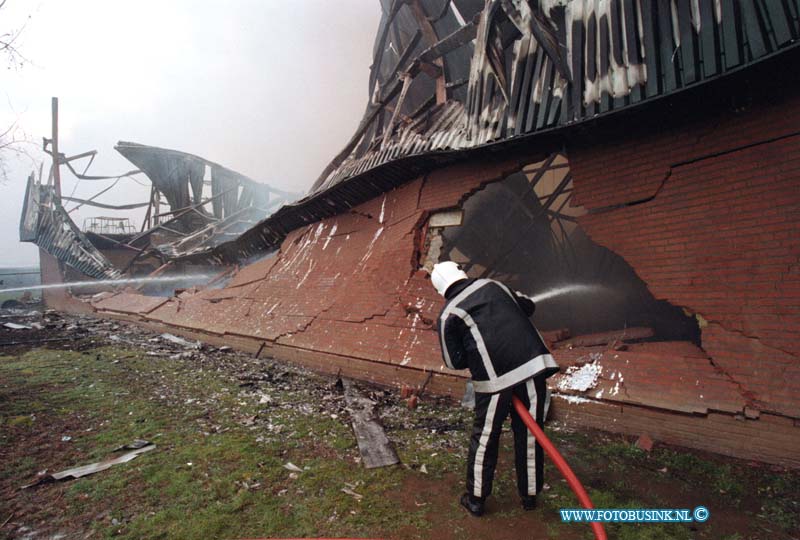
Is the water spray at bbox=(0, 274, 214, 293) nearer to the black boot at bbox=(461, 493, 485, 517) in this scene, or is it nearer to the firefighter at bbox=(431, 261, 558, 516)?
the firefighter at bbox=(431, 261, 558, 516)

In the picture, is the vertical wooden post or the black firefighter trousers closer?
the black firefighter trousers

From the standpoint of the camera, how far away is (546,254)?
340 inches

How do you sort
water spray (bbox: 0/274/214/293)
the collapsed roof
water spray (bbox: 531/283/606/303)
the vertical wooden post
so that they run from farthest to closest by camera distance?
1. the vertical wooden post
2. the collapsed roof
3. water spray (bbox: 0/274/214/293)
4. water spray (bbox: 531/283/606/303)

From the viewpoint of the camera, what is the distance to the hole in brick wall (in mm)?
6949

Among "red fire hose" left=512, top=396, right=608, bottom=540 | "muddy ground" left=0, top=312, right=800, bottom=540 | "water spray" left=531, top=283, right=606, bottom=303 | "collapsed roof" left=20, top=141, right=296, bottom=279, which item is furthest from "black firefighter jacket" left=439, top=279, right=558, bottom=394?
"collapsed roof" left=20, top=141, right=296, bottom=279

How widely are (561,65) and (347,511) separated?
455 cm

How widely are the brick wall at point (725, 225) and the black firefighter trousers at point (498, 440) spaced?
1.87 m

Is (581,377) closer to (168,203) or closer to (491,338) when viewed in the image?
Result: (491,338)

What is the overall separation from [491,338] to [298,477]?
1853mm

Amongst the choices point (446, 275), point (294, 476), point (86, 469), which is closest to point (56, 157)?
point (86, 469)

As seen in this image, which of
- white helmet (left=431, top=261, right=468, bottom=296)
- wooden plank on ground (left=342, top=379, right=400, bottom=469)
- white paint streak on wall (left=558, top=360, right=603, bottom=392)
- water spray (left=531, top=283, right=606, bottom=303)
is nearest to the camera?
white helmet (left=431, top=261, right=468, bottom=296)

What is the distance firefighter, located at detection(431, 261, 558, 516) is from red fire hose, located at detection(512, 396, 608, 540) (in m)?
0.09

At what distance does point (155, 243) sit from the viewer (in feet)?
64.4

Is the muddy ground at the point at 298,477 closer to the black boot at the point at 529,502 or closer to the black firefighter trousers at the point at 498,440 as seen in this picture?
the black boot at the point at 529,502
